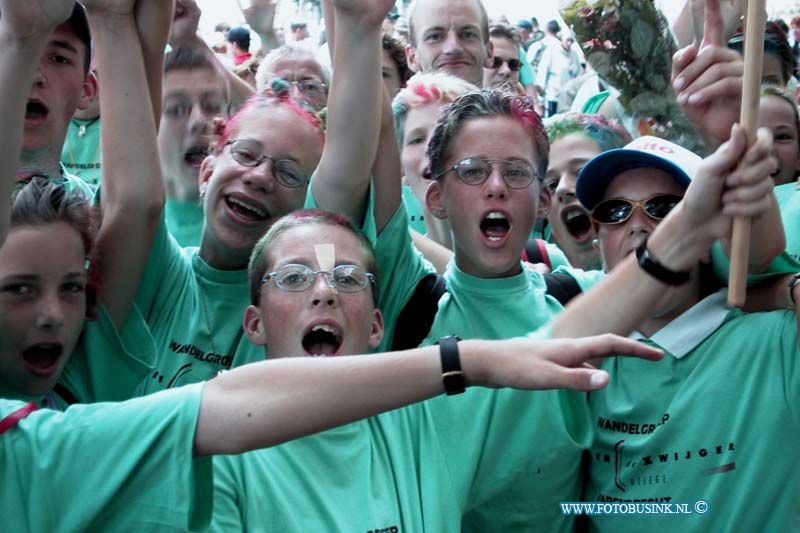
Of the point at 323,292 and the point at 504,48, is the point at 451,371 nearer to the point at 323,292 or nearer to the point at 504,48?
the point at 323,292

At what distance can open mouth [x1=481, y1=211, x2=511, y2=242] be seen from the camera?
3.10 meters

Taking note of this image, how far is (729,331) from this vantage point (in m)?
2.79

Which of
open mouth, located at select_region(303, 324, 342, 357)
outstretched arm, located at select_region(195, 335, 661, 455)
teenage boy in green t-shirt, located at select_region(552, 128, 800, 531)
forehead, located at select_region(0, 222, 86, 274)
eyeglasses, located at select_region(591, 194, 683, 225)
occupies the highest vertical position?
forehead, located at select_region(0, 222, 86, 274)

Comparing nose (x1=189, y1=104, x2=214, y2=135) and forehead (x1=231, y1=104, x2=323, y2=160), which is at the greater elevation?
nose (x1=189, y1=104, x2=214, y2=135)

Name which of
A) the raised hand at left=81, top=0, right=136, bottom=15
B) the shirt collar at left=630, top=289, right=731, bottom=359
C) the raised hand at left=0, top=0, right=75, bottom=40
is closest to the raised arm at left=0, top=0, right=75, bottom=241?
the raised hand at left=0, top=0, right=75, bottom=40

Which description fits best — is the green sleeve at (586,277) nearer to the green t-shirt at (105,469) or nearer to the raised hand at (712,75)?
the raised hand at (712,75)

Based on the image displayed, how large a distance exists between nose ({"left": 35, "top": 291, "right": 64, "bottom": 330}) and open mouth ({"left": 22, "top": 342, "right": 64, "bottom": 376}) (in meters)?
0.05

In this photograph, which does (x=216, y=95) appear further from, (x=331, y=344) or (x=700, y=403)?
(x=700, y=403)

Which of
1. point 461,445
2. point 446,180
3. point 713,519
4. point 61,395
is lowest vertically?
point 713,519

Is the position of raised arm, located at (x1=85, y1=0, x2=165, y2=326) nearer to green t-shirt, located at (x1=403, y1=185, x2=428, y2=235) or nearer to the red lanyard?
the red lanyard

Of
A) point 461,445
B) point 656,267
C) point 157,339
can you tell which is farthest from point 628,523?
point 157,339

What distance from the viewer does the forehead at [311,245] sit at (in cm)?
272

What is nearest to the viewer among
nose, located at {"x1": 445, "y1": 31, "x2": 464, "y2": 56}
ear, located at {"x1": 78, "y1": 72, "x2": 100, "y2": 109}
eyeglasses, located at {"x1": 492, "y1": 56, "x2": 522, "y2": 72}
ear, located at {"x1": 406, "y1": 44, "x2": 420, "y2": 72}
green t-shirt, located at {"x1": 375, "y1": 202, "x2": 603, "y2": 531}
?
green t-shirt, located at {"x1": 375, "y1": 202, "x2": 603, "y2": 531}

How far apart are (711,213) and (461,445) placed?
2.48 feet
